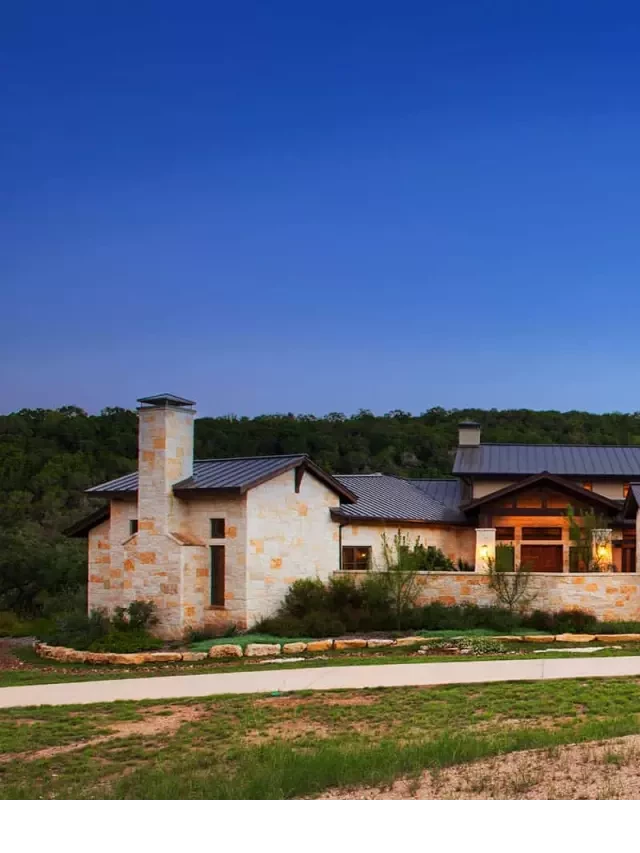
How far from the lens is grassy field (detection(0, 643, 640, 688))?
18.4 m

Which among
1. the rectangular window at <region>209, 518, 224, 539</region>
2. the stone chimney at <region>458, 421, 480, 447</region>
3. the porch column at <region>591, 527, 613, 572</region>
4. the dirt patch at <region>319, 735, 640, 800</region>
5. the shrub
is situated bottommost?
the dirt patch at <region>319, 735, 640, 800</region>

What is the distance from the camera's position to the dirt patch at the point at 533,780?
341 inches

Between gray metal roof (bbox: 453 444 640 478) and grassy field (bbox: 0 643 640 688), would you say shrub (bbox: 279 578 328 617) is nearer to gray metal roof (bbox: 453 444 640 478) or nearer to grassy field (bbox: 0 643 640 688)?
grassy field (bbox: 0 643 640 688)

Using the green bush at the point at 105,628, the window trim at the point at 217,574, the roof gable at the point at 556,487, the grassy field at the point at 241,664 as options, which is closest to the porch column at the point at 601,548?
the roof gable at the point at 556,487

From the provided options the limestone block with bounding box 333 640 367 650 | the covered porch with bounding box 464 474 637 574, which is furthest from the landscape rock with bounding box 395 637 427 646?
the covered porch with bounding box 464 474 637 574

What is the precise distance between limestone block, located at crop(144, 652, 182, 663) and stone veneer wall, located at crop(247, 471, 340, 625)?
3.49 metres

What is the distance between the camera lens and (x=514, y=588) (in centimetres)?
2531

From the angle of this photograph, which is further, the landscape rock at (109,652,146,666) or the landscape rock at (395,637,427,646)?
the landscape rock at (395,637,427,646)

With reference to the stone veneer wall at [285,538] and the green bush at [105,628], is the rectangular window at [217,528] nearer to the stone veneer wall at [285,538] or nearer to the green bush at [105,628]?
the stone veneer wall at [285,538]

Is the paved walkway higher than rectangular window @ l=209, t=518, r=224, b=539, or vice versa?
rectangular window @ l=209, t=518, r=224, b=539

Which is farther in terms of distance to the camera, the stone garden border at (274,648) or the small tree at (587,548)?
the small tree at (587,548)

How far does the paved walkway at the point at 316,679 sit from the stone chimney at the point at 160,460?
8286mm

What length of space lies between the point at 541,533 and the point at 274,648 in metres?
17.6
